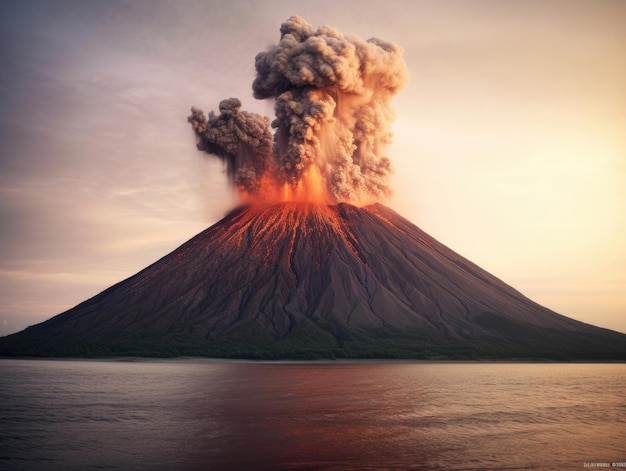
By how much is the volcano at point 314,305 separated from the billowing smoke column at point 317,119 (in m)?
12.5

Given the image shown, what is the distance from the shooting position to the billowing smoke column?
5979 inches

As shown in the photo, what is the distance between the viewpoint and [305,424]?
46188mm

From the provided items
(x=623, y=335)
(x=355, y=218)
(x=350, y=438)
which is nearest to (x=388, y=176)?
(x=355, y=218)

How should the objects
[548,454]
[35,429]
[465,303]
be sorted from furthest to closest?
[465,303], [35,429], [548,454]

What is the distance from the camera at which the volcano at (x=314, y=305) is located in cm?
13388

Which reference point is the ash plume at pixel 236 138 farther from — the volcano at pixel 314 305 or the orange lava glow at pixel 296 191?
the volcano at pixel 314 305

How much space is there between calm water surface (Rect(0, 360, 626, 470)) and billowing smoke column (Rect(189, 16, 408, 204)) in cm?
8470

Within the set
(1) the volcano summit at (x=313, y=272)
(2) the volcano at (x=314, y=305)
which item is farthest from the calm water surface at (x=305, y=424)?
(1) the volcano summit at (x=313, y=272)

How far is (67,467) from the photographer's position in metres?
32.6

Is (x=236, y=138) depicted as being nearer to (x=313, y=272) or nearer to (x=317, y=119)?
(x=317, y=119)

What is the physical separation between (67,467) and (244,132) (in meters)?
136

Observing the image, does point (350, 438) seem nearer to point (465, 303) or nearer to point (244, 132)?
point (465, 303)

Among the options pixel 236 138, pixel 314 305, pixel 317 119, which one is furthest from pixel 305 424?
pixel 236 138

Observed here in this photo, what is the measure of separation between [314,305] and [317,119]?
1706 inches
